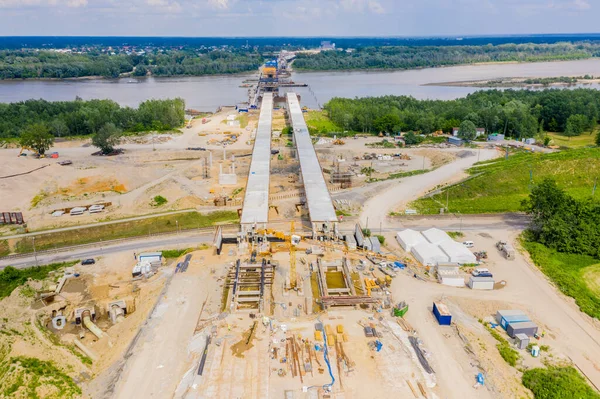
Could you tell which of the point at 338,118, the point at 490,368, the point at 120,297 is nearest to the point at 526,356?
the point at 490,368

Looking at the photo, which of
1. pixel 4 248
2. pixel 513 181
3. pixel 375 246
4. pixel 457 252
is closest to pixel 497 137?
pixel 513 181

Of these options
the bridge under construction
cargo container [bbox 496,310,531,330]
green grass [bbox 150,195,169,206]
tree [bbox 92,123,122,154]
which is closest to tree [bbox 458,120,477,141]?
the bridge under construction

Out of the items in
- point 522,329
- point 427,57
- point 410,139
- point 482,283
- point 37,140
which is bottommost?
point 522,329

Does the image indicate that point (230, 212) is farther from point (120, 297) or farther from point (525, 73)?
point (525, 73)

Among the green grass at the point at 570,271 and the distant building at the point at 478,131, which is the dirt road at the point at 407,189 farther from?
the green grass at the point at 570,271

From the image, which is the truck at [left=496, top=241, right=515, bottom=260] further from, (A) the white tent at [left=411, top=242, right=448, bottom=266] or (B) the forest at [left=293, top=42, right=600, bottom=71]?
(B) the forest at [left=293, top=42, right=600, bottom=71]

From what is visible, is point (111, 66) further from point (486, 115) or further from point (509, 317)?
point (509, 317)
